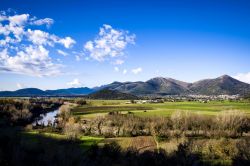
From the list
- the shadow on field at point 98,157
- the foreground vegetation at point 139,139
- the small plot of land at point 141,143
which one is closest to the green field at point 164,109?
the foreground vegetation at point 139,139

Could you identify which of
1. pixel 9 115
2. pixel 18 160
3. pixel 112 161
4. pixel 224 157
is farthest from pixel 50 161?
pixel 9 115

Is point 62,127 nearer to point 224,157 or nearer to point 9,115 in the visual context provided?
point 9,115

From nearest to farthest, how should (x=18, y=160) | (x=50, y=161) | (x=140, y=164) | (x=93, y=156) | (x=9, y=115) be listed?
1. (x=18, y=160)
2. (x=50, y=161)
3. (x=140, y=164)
4. (x=93, y=156)
5. (x=9, y=115)

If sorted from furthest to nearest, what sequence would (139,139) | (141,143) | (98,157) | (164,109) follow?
(164,109), (139,139), (141,143), (98,157)

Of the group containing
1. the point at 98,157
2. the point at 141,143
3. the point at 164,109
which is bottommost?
the point at 141,143

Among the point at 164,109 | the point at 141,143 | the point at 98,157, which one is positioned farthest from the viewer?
the point at 164,109

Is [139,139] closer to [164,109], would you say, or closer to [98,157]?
[98,157]

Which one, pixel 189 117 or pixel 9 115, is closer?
pixel 189 117

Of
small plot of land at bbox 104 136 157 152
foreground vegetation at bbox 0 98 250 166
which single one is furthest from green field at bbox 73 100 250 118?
small plot of land at bbox 104 136 157 152

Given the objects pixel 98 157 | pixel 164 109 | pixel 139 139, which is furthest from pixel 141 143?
pixel 164 109

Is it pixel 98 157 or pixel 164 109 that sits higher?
pixel 164 109

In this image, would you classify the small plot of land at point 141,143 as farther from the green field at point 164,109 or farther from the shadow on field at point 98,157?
the green field at point 164,109
